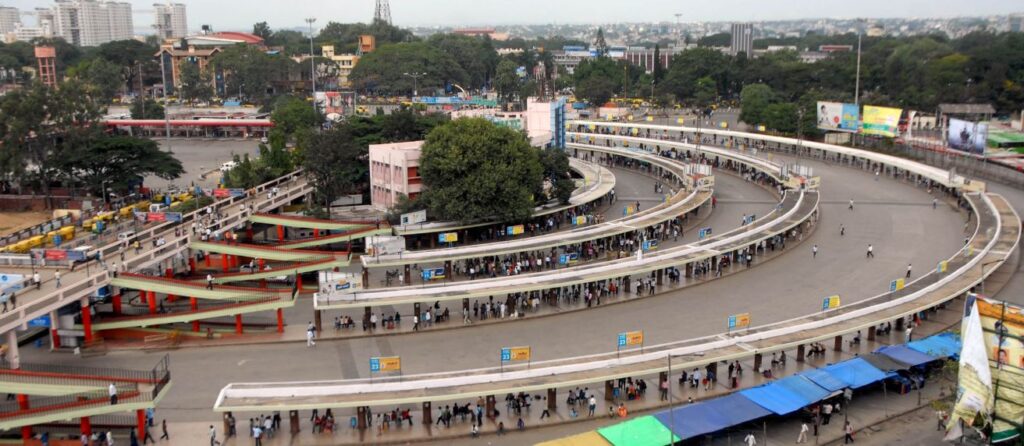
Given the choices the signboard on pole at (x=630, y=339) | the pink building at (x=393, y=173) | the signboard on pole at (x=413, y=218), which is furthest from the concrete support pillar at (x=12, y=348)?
the pink building at (x=393, y=173)

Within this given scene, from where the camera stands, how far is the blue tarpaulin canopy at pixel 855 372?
2366cm

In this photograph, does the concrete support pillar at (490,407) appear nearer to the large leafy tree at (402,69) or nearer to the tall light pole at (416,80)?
the tall light pole at (416,80)

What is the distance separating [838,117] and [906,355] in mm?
54774

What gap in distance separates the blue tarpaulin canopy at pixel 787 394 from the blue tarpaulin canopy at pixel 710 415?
0.32m

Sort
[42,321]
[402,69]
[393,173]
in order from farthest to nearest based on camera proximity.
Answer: [402,69] → [393,173] → [42,321]

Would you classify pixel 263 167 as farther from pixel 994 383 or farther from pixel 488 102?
pixel 488 102

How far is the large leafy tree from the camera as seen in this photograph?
4633 inches

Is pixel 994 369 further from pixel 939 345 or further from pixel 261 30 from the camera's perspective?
pixel 261 30

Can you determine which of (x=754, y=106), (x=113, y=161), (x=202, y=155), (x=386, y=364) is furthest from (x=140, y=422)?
(x=754, y=106)

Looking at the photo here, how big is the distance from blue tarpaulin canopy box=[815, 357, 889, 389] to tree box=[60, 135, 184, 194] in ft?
145

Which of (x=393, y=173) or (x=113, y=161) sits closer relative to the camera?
(x=393, y=173)

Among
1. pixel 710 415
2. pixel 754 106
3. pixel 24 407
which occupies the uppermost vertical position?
pixel 754 106

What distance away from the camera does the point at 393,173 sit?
47.0 meters

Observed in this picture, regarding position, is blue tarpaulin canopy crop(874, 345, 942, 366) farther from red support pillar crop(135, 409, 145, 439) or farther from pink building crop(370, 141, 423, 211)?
pink building crop(370, 141, 423, 211)
